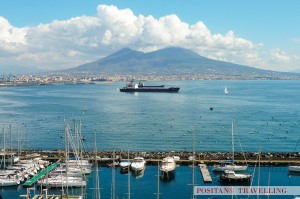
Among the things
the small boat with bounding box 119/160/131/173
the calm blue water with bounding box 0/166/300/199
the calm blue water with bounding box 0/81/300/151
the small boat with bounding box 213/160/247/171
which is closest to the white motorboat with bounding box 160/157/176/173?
the calm blue water with bounding box 0/166/300/199

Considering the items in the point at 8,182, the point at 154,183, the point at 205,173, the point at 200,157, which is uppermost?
the point at 200,157

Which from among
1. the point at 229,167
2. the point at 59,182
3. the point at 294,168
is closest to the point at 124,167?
the point at 59,182

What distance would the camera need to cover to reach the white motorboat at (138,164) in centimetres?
2438

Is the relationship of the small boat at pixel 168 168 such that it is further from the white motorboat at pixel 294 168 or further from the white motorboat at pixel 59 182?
the white motorboat at pixel 294 168

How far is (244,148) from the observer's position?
32.4 metres

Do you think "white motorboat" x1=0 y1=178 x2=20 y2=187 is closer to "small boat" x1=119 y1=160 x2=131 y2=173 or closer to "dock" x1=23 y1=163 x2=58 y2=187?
"dock" x1=23 y1=163 x2=58 y2=187

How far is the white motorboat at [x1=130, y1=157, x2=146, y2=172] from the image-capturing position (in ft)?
80.0

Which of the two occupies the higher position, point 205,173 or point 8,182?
point 205,173

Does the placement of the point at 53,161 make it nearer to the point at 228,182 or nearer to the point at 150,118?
the point at 228,182

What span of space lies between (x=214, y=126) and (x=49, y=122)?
18629 millimetres

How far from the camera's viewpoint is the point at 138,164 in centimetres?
2473

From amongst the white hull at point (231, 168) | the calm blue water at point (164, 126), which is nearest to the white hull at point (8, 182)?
the calm blue water at point (164, 126)

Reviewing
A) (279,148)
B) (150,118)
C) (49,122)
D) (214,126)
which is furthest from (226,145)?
(49,122)

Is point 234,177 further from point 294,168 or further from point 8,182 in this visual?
point 8,182
